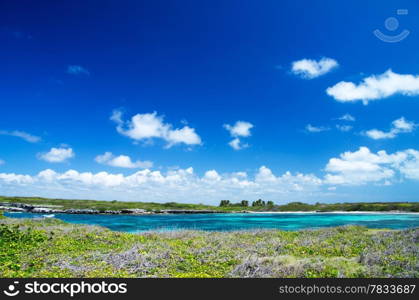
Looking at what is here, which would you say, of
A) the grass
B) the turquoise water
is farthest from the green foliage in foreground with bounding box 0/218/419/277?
the turquoise water

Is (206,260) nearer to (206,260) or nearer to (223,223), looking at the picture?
(206,260)

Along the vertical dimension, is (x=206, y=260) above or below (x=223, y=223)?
above

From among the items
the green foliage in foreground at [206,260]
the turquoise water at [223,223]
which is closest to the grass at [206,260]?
the green foliage in foreground at [206,260]

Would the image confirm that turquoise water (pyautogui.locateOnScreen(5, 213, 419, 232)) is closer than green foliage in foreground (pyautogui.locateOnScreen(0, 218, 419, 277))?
No

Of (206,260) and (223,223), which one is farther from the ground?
(206,260)

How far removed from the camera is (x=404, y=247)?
24.4 meters

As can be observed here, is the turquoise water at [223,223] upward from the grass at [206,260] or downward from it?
downward

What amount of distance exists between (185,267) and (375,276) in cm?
1069

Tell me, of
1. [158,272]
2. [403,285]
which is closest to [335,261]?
[403,285]

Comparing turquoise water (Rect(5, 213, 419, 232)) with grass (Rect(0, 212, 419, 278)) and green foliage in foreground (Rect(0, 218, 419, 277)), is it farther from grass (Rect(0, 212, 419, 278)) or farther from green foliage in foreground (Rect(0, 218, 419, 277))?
grass (Rect(0, 212, 419, 278))

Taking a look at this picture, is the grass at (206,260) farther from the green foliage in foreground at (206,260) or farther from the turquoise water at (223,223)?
the turquoise water at (223,223)

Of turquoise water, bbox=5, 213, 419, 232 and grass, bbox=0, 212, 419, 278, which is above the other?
grass, bbox=0, 212, 419, 278

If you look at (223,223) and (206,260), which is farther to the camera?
(223,223)

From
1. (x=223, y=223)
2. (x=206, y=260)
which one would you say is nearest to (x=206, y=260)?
(x=206, y=260)
